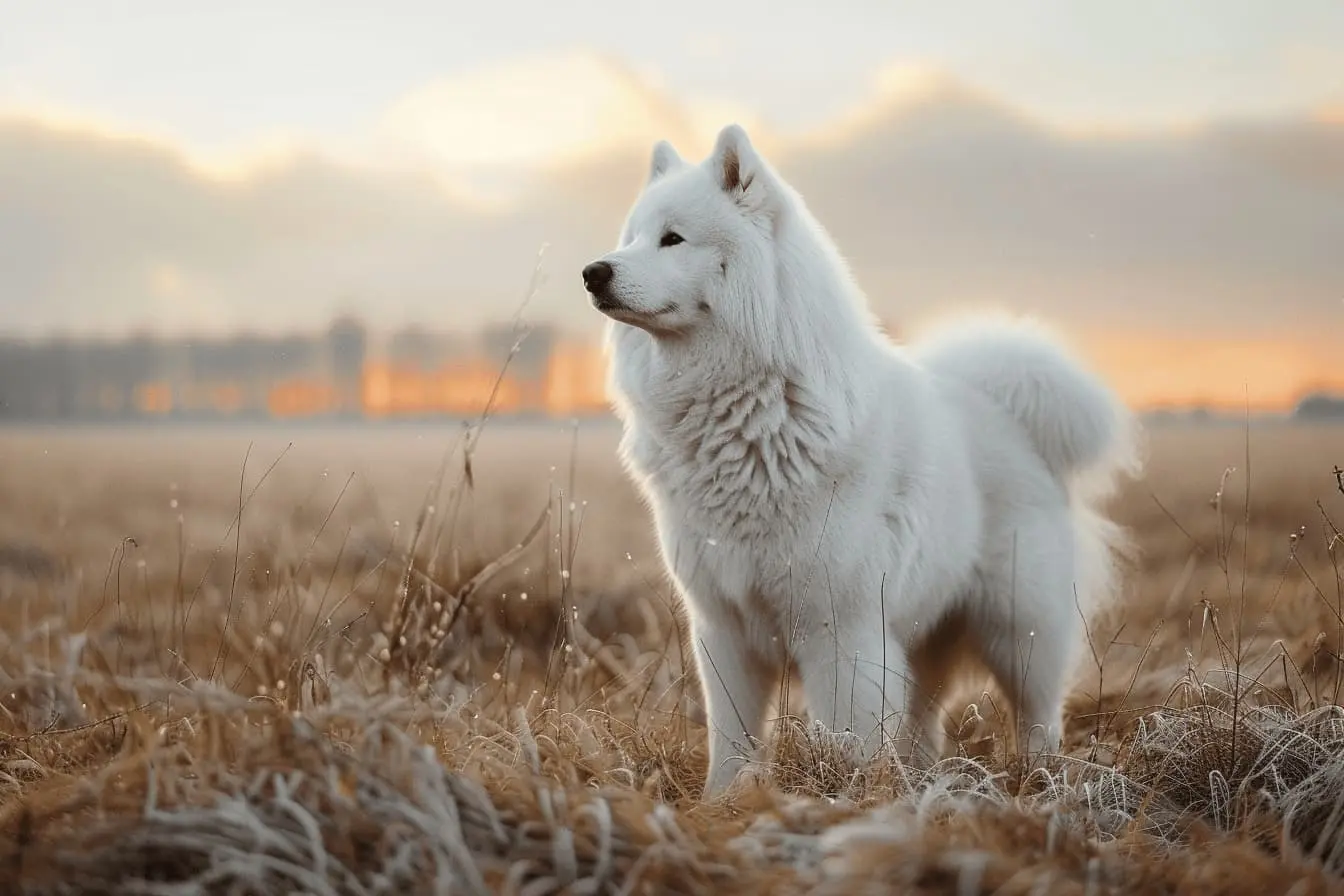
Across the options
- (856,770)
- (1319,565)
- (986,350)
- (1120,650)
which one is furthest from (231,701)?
(1319,565)

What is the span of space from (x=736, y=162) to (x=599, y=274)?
2.10 ft

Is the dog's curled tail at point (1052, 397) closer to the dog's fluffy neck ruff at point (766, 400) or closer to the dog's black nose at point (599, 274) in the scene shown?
the dog's fluffy neck ruff at point (766, 400)

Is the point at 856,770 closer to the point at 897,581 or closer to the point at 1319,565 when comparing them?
the point at 897,581

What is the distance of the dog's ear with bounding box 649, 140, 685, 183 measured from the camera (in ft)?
13.0

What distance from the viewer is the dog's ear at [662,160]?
395cm

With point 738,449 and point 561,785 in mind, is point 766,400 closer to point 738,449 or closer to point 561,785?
point 738,449

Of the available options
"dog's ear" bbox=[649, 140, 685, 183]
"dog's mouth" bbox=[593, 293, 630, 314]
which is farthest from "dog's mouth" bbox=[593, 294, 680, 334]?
"dog's ear" bbox=[649, 140, 685, 183]

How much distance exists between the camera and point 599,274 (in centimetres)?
330

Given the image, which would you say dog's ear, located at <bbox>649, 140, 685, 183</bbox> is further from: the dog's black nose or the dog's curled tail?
the dog's curled tail

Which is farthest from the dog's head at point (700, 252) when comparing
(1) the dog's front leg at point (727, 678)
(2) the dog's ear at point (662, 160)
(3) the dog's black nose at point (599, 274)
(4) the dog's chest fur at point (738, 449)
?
(1) the dog's front leg at point (727, 678)

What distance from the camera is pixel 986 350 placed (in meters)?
4.37

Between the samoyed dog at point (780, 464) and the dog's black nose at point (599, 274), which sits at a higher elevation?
the dog's black nose at point (599, 274)

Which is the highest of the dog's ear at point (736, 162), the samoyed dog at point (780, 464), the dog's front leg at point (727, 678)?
the dog's ear at point (736, 162)

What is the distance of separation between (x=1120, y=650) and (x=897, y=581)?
10.3 feet
